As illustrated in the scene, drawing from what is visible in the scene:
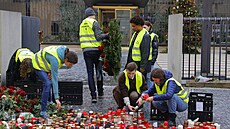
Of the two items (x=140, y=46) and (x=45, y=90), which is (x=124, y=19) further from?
(x=45, y=90)

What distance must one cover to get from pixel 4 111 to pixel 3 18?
2.64 meters

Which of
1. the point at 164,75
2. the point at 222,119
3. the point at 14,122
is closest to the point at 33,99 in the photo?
the point at 14,122

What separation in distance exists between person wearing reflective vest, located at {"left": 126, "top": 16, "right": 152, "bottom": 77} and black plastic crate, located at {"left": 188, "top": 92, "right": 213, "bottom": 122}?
122cm

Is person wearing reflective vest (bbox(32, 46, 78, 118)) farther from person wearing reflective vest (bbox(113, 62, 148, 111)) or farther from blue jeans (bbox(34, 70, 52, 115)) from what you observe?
person wearing reflective vest (bbox(113, 62, 148, 111))

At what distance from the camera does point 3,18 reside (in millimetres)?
7941

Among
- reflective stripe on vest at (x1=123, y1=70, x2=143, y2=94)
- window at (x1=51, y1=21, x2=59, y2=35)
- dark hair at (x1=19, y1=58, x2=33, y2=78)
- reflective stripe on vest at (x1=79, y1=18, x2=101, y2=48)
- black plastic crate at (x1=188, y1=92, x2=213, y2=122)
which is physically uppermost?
window at (x1=51, y1=21, x2=59, y2=35)

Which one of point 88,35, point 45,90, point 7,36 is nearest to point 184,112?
point 88,35

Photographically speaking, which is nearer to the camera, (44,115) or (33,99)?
(44,115)

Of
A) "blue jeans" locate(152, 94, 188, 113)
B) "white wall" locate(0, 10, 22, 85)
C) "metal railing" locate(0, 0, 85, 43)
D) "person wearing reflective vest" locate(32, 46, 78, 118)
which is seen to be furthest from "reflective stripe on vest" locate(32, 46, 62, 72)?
"metal railing" locate(0, 0, 85, 43)

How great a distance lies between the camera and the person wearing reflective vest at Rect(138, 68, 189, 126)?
5.64 m

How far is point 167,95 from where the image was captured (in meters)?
5.64

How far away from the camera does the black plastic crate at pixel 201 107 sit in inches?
235

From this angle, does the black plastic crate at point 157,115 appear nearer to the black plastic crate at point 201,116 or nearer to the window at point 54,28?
the black plastic crate at point 201,116

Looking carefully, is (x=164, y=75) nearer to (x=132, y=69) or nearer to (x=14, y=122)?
(x=132, y=69)
